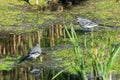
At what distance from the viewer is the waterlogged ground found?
1234 centimetres

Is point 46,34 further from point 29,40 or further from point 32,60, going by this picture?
point 32,60

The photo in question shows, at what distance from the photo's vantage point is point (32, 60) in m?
13.2

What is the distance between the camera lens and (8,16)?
66.8ft

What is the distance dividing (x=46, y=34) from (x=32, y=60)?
162 inches

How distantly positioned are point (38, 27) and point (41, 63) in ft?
18.6

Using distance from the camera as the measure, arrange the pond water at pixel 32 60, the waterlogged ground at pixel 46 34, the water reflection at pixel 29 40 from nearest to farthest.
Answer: the pond water at pixel 32 60
the waterlogged ground at pixel 46 34
the water reflection at pixel 29 40

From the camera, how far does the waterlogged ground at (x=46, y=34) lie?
1234cm

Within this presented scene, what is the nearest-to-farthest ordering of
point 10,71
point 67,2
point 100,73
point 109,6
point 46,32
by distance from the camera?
point 100,73 → point 10,71 → point 46,32 → point 109,6 → point 67,2

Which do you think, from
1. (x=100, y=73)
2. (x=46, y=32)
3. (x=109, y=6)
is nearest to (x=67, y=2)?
(x=109, y=6)

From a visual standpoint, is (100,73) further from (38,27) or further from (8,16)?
(8,16)

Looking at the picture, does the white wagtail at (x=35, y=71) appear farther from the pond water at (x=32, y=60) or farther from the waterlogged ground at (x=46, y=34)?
the waterlogged ground at (x=46, y=34)

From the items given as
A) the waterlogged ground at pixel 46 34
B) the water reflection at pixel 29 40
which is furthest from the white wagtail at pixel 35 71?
the water reflection at pixel 29 40

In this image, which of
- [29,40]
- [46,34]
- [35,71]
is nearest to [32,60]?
[35,71]

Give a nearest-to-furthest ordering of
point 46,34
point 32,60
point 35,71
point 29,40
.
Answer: point 35,71 → point 32,60 → point 29,40 → point 46,34
